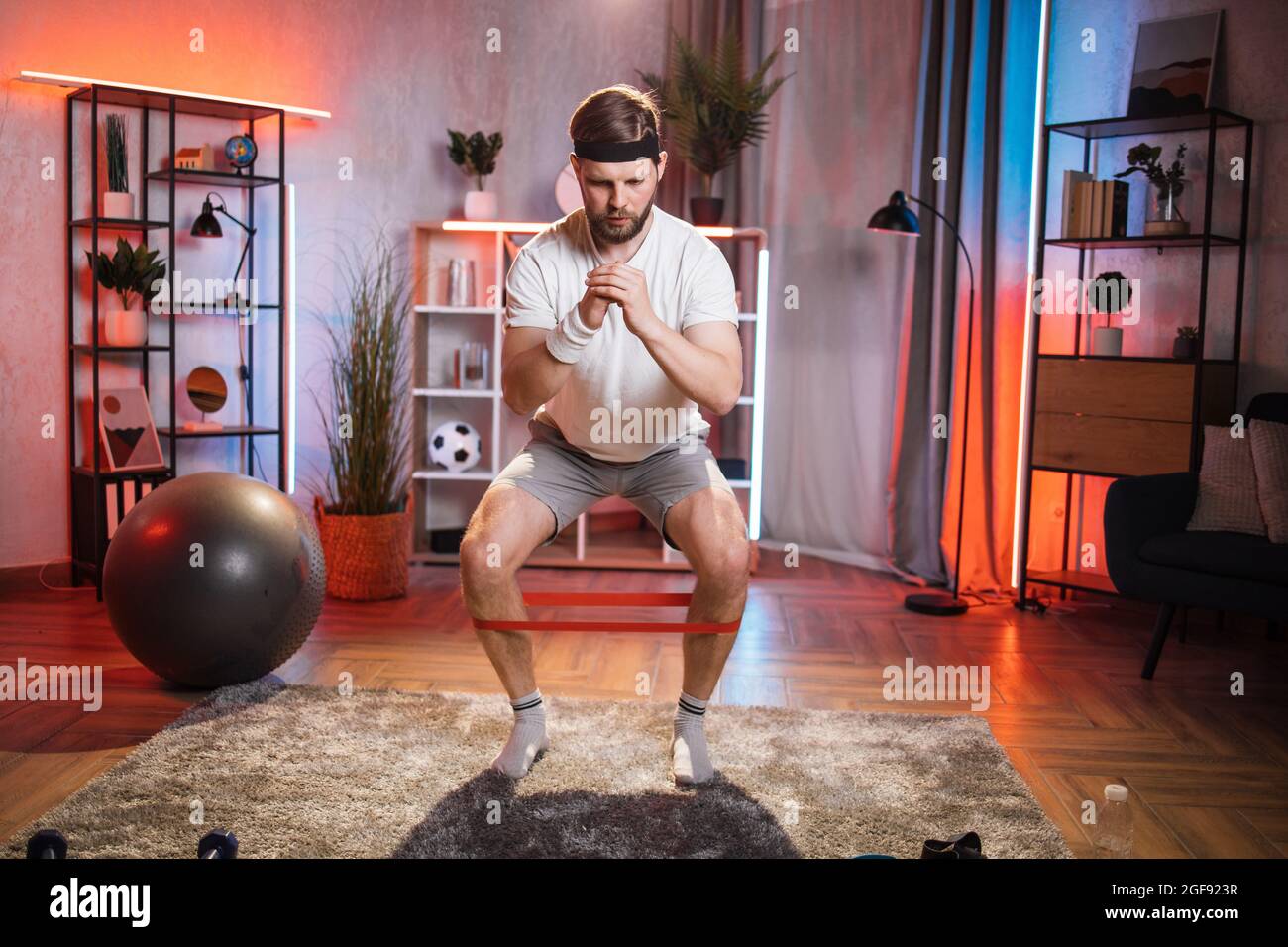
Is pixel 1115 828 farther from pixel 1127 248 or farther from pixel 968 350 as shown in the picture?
pixel 1127 248

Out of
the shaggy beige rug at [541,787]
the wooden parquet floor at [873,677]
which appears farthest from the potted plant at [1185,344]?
the shaggy beige rug at [541,787]

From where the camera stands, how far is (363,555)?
4.42 m

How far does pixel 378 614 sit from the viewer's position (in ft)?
14.0

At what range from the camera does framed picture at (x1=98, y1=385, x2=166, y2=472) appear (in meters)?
4.51

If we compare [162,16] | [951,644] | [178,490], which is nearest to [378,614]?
[178,490]

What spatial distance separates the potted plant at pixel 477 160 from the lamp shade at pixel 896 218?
5.25 feet

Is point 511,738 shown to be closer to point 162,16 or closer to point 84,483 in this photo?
point 84,483

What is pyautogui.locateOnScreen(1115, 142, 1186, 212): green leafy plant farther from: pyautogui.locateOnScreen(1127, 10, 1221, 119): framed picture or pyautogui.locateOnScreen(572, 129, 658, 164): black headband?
pyautogui.locateOnScreen(572, 129, 658, 164): black headband

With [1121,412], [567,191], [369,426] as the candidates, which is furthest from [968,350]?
[369,426]

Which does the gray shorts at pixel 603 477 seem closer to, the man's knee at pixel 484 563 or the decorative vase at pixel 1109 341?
the man's knee at pixel 484 563

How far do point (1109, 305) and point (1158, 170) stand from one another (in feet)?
1.70

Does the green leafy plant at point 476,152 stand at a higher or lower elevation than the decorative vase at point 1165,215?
higher

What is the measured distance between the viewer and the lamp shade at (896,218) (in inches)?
177
